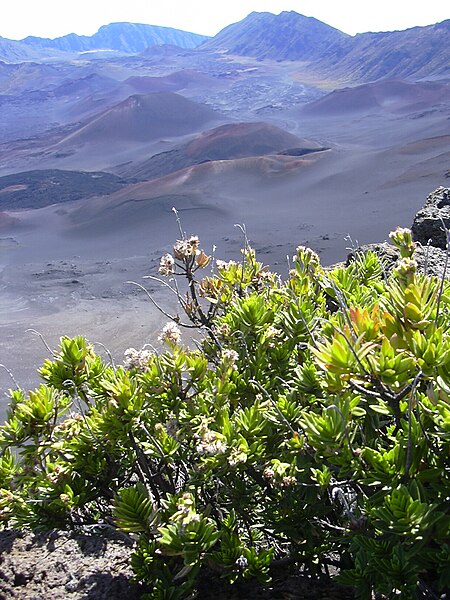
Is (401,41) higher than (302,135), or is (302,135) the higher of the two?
(401,41)

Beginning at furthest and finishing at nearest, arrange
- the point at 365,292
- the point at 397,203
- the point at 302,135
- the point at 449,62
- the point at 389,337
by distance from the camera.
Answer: the point at 449,62 < the point at 302,135 < the point at 397,203 < the point at 365,292 < the point at 389,337

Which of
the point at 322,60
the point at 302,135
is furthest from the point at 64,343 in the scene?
the point at 322,60

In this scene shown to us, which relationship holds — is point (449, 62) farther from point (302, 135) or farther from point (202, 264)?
point (202, 264)

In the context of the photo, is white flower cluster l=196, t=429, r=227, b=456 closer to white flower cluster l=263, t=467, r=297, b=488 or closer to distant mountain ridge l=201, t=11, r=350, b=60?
white flower cluster l=263, t=467, r=297, b=488

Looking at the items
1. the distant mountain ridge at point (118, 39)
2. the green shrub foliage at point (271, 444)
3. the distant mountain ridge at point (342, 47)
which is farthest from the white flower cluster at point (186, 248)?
the distant mountain ridge at point (118, 39)

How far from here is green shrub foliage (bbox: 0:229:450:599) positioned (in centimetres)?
103

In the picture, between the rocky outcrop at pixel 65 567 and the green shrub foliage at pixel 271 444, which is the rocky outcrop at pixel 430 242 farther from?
the rocky outcrop at pixel 65 567

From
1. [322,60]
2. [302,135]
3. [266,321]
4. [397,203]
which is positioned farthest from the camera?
[322,60]

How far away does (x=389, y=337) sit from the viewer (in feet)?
3.76

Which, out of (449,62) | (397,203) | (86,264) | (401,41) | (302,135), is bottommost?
(86,264)

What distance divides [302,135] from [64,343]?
3697 cm

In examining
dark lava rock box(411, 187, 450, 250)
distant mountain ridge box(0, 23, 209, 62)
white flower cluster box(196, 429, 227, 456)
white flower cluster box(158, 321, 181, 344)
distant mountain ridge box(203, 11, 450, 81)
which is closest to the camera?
white flower cluster box(196, 429, 227, 456)

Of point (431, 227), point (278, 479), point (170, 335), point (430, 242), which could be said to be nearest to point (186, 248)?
point (170, 335)

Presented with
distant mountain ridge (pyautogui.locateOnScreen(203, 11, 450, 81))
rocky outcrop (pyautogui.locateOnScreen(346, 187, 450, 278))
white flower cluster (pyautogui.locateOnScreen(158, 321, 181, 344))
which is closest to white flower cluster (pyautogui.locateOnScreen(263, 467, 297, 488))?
white flower cluster (pyautogui.locateOnScreen(158, 321, 181, 344))
